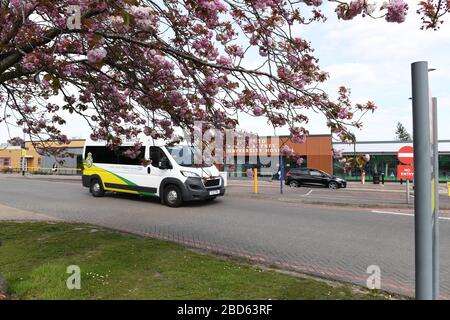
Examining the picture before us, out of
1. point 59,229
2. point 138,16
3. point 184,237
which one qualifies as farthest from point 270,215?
point 138,16

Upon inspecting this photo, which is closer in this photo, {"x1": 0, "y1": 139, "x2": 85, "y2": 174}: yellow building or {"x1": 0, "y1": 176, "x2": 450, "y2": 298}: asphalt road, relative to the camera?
{"x1": 0, "y1": 176, "x2": 450, "y2": 298}: asphalt road

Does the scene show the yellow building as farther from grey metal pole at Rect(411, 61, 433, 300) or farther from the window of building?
grey metal pole at Rect(411, 61, 433, 300)

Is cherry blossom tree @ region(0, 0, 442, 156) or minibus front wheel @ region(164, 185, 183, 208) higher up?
cherry blossom tree @ region(0, 0, 442, 156)

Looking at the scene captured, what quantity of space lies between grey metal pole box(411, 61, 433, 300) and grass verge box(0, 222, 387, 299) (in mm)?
2172

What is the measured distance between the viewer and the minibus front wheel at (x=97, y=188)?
14.9m

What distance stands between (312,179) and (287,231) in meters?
18.2

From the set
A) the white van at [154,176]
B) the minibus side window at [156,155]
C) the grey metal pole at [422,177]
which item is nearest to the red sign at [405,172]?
the white van at [154,176]

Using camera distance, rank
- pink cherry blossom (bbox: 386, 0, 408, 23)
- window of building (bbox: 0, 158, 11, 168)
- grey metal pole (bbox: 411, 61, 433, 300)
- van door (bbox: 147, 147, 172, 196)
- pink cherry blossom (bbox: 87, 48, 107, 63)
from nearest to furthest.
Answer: grey metal pole (bbox: 411, 61, 433, 300)
pink cherry blossom (bbox: 386, 0, 408, 23)
pink cherry blossom (bbox: 87, 48, 107, 63)
van door (bbox: 147, 147, 172, 196)
window of building (bbox: 0, 158, 11, 168)

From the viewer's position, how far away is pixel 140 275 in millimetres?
4496

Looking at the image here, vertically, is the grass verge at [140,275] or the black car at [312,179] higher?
the black car at [312,179]

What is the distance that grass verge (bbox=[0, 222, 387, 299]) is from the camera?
12.8ft

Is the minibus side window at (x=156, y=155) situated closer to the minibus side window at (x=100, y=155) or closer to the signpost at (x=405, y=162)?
the minibus side window at (x=100, y=155)

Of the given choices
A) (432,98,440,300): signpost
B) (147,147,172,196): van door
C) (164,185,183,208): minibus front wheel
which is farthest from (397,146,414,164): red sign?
(432,98,440,300): signpost
